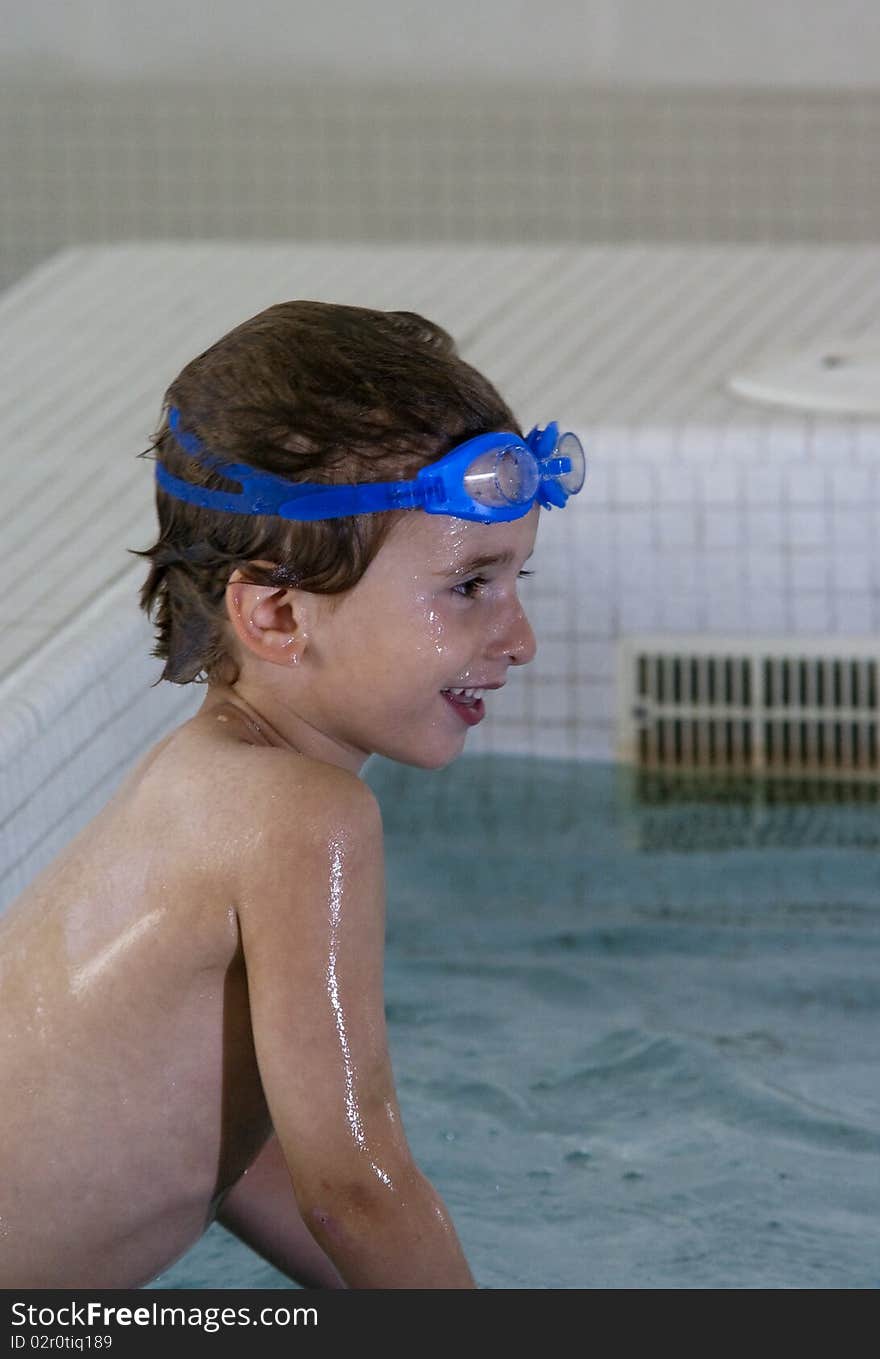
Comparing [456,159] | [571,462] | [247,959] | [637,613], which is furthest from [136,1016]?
[456,159]

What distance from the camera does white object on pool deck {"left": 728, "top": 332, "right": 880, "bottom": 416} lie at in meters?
4.05

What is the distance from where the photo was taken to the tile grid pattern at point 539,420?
3082mm

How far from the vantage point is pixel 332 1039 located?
1.50 metres

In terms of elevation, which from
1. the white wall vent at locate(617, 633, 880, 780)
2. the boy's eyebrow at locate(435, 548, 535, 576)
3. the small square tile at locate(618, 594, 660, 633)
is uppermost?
the boy's eyebrow at locate(435, 548, 535, 576)

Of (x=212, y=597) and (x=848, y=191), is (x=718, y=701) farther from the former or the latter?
(x=848, y=191)

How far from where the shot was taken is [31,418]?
4.16 metres

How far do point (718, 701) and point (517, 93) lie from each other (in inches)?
132

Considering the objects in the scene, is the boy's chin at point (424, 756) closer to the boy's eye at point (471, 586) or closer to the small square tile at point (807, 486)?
the boy's eye at point (471, 586)

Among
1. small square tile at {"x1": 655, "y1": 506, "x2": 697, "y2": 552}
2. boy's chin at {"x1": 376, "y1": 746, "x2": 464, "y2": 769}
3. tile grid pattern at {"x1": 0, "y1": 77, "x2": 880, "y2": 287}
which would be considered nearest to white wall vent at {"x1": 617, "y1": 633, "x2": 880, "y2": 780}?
small square tile at {"x1": 655, "y1": 506, "x2": 697, "y2": 552}

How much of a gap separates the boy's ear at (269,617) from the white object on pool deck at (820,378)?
8.57ft

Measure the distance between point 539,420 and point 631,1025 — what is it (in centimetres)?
154

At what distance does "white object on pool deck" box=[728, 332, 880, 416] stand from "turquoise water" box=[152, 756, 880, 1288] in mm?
800

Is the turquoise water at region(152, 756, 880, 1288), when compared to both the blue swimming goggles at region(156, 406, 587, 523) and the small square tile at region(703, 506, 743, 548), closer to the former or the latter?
the small square tile at region(703, 506, 743, 548)

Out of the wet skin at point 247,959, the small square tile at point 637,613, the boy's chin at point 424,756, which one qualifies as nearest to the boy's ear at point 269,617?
the wet skin at point 247,959
